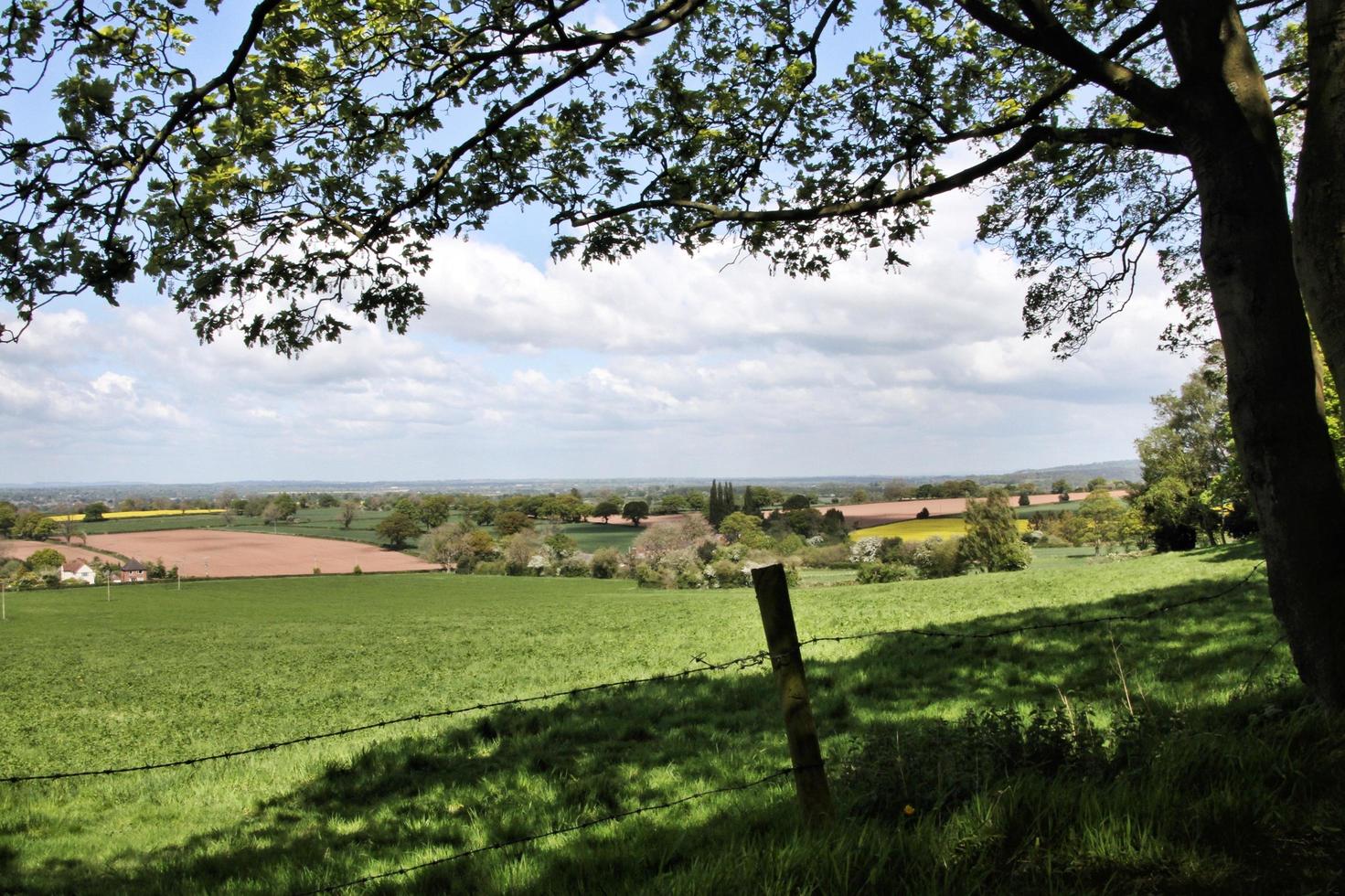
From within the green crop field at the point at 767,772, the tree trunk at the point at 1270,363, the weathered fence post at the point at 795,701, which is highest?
the tree trunk at the point at 1270,363

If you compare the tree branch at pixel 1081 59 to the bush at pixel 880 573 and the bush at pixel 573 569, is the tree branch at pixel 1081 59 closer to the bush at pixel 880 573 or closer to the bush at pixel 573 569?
the bush at pixel 880 573

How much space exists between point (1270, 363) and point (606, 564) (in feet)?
273

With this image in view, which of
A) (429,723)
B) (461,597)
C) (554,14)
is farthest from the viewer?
(461,597)

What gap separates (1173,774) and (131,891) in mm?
6378

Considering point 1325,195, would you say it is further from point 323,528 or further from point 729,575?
point 323,528

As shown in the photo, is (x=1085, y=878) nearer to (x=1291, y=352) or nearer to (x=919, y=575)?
(x=1291, y=352)

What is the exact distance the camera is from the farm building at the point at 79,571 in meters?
82.9

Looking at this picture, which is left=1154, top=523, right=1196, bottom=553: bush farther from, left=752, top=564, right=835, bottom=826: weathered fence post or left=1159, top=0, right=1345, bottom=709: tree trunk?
left=752, top=564, right=835, bottom=826: weathered fence post

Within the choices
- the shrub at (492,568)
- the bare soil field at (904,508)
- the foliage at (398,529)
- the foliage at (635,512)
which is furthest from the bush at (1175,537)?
the foliage at (398,529)

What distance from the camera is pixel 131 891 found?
5.14 metres

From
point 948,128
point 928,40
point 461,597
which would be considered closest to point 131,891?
point 948,128

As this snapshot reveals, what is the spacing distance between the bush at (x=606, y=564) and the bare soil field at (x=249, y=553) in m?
23.0

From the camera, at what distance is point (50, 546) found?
92562 mm

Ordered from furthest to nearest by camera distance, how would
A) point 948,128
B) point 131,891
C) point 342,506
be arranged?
point 342,506 < point 948,128 < point 131,891
